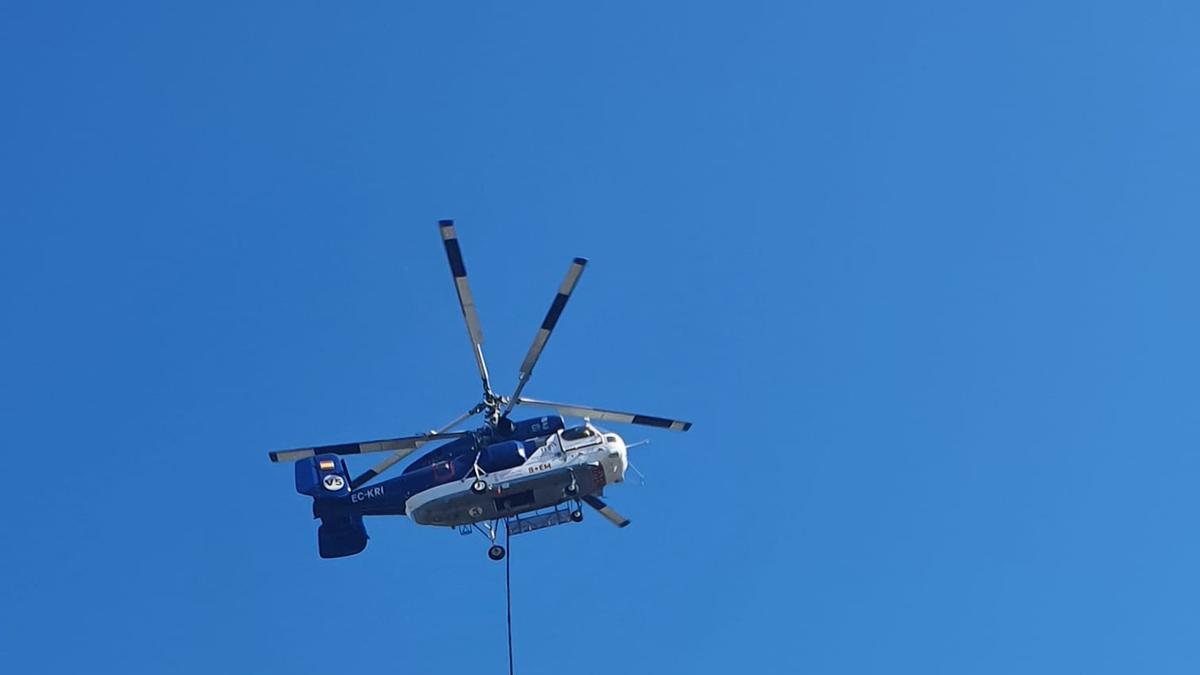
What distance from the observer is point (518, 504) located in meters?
35.6

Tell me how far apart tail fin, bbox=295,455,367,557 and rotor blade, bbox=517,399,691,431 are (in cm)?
509

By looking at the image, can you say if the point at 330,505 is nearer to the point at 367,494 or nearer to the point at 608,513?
the point at 367,494

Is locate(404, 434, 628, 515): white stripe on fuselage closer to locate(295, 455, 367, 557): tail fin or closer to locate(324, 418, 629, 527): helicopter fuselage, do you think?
locate(324, 418, 629, 527): helicopter fuselage

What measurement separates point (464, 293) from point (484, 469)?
174 inches

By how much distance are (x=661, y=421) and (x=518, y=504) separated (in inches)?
187

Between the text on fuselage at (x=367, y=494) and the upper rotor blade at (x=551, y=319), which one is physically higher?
the upper rotor blade at (x=551, y=319)

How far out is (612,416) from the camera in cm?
3806

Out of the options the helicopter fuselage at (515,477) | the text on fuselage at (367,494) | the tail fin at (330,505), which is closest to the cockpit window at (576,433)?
the helicopter fuselage at (515,477)

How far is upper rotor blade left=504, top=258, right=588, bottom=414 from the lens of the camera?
35688 millimetres

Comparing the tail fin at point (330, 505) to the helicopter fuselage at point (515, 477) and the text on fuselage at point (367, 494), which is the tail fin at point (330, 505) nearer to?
the text on fuselage at point (367, 494)

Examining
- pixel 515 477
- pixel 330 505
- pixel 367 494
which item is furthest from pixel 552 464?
pixel 330 505

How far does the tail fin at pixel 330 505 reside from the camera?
3741 centimetres

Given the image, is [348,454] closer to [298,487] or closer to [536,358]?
[298,487]

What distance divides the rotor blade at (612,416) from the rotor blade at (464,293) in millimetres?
1476
